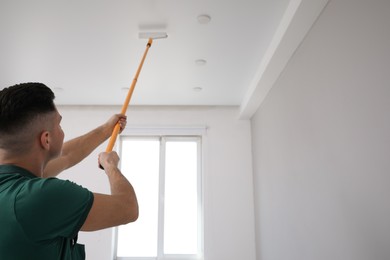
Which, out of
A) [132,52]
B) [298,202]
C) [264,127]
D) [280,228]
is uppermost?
[132,52]

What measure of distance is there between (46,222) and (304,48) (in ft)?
6.35

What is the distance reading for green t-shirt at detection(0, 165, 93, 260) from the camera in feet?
2.48

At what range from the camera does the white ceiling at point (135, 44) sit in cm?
206

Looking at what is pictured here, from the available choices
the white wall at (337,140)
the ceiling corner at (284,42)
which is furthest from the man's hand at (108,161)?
the ceiling corner at (284,42)

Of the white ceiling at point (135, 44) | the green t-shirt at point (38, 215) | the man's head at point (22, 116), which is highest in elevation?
the white ceiling at point (135, 44)

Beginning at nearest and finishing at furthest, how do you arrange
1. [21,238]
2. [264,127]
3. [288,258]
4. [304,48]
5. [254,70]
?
[21,238] → [304,48] → [288,258] → [254,70] → [264,127]

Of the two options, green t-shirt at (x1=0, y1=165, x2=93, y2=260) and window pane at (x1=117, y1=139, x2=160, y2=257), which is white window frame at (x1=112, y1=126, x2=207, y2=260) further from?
green t-shirt at (x1=0, y1=165, x2=93, y2=260)

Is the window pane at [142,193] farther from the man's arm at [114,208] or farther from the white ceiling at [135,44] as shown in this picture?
the man's arm at [114,208]

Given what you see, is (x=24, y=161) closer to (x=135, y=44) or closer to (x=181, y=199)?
(x=135, y=44)

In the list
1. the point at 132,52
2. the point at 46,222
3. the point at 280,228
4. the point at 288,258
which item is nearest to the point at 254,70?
the point at 132,52

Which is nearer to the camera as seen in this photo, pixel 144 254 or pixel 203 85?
pixel 203 85

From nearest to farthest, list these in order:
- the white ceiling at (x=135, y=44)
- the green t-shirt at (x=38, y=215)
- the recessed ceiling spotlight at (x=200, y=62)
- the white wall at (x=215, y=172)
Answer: the green t-shirt at (x=38, y=215), the white ceiling at (x=135, y=44), the recessed ceiling spotlight at (x=200, y=62), the white wall at (x=215, y=172)

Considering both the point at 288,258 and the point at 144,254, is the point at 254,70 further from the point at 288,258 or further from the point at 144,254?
the point at 144,254

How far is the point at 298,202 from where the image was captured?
227 cm
